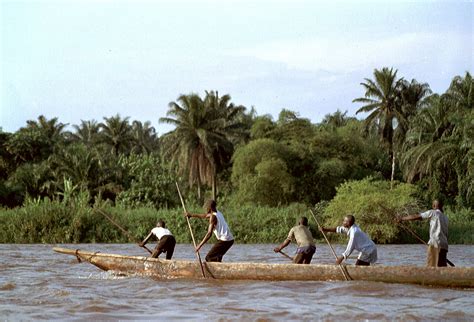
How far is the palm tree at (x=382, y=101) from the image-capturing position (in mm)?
46975

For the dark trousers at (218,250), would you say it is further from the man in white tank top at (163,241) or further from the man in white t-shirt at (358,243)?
the man in white t-shirt at (358,243)

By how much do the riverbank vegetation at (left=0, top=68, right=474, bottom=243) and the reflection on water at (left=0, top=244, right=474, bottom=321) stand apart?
1962 centimetres

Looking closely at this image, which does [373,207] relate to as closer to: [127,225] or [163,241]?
[127,225]

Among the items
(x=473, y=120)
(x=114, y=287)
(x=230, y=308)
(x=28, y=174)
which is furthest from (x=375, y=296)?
(x=28, y=174)

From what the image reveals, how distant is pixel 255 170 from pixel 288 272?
3126 centimetres

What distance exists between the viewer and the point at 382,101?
4738cm

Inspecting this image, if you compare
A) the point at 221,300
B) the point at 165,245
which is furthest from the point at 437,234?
the point at 165,245

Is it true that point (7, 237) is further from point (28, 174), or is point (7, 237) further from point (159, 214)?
point (28, 174)

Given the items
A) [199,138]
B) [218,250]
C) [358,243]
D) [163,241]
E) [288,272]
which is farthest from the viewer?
[199,138]

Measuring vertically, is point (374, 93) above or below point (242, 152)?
above

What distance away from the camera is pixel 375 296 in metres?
11.1

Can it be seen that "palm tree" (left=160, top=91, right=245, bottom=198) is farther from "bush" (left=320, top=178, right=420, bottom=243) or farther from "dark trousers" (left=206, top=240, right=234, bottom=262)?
"dark trousers" (left=206, top=240, right=234, bottom=262)

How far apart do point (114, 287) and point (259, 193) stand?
3060 centimetres

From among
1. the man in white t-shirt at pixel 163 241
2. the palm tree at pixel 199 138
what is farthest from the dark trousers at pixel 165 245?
the palm tree at pixel 199 138
